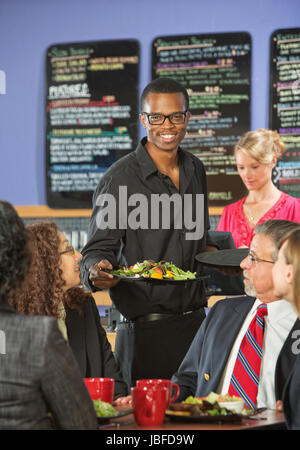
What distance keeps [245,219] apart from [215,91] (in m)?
1.01

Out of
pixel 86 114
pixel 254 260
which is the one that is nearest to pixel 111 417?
pixel 254 260

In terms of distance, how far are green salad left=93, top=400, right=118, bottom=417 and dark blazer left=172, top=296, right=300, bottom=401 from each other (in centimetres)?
60

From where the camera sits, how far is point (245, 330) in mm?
2441

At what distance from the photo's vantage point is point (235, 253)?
117 inches

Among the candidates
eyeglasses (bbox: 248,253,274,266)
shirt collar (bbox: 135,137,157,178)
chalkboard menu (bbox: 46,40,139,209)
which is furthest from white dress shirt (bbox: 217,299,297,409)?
chalkboard menu (bbox: 46,40,139,209)

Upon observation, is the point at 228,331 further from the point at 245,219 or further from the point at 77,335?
the point at 245,219

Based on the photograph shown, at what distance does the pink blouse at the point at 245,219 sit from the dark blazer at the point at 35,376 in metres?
2.54

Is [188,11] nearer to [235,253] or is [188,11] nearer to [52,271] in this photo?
[235,253]

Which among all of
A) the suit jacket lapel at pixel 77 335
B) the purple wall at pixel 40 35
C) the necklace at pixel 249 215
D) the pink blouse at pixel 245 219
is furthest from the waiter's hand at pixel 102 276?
the purple wall at pixel 40 35

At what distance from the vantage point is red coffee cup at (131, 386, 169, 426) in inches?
67.3

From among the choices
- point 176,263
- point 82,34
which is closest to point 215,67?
point 82,34

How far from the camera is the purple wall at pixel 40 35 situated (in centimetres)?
468

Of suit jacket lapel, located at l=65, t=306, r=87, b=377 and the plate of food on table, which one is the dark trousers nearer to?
suit jacket lapel, located at l=65, t=306, r=87, b=377
